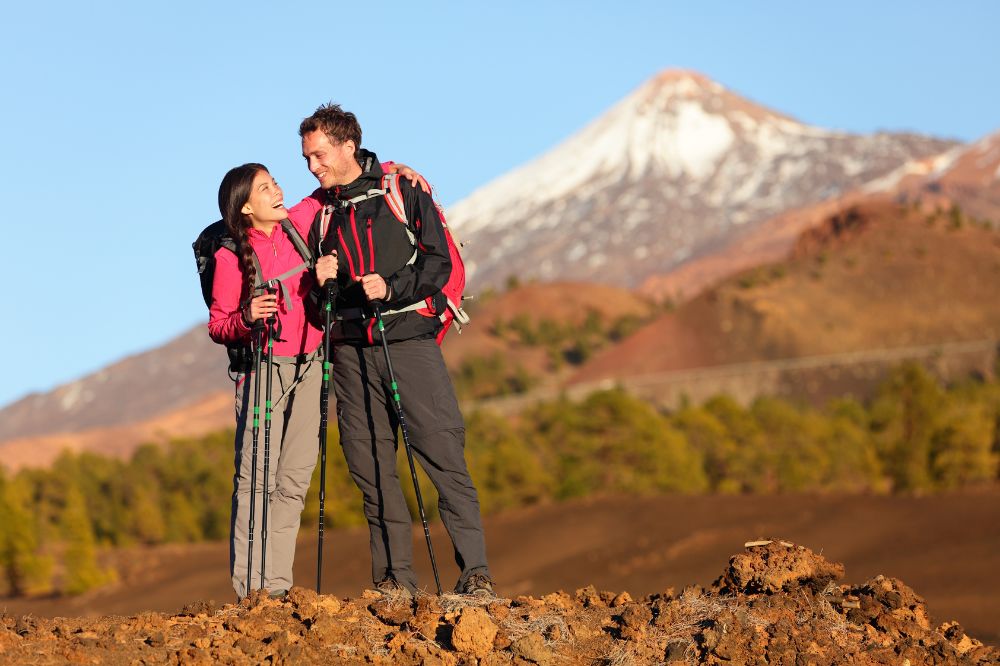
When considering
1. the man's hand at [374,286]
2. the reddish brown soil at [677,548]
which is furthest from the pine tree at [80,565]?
the man's hand at [374,286]

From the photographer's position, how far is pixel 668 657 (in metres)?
3.96

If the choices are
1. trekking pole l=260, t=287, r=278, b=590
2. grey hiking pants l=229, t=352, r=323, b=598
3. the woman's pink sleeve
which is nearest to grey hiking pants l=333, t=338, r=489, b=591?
grey hiking pants l=229, t=352, r=323, b=598

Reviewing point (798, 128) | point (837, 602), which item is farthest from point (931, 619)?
point (798, 128)

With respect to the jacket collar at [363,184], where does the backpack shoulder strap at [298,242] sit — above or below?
below

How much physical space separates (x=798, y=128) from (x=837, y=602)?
174457 millimetres

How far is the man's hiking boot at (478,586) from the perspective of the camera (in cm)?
463

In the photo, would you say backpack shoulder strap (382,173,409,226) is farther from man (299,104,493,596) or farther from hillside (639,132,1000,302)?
hillside (639,132,1000,302)

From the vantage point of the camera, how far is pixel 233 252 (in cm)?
496

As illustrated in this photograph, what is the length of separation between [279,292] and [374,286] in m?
0.47

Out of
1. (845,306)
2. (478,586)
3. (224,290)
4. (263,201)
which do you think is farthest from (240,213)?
(845,306)

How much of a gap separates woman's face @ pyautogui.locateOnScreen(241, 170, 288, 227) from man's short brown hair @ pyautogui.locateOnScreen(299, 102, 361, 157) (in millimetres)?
213

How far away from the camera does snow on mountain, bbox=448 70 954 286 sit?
452 feet

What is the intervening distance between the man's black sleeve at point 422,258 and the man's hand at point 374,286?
0.05 meters

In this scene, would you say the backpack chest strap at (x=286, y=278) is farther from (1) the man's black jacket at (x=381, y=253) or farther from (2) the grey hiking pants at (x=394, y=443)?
(2) the grey hiking pants at (x=394, y=443)
